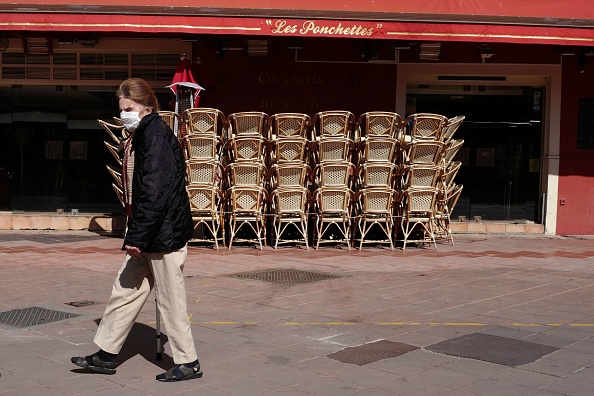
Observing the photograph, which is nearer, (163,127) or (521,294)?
(163,127)

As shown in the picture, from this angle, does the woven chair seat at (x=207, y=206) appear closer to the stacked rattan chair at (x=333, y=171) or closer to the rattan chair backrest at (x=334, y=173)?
the stacked rattan chair at (x=333, y=171)

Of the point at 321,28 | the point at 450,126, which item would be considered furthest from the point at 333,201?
the point at 321,28

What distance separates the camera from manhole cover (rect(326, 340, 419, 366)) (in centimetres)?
572

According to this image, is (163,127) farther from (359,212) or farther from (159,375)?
(359,212)

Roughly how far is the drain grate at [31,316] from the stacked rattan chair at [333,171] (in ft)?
16.2

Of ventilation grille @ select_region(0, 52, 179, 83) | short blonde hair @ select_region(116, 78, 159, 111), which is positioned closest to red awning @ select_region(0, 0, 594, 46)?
ventilation grille @ select_region(0, 52, 179, 83)

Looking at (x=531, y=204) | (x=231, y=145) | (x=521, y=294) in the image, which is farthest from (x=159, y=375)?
(x=531, y=204)

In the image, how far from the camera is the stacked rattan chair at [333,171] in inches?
450

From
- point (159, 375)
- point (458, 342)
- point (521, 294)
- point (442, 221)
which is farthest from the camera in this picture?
point (442, 221)

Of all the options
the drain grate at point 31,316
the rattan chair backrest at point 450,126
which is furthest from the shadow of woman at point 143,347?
the rattan chair backrest at point 450,126

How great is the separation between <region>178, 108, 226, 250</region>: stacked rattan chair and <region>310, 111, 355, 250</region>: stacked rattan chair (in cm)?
135

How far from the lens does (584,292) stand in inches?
335

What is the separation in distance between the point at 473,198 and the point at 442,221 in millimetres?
1756

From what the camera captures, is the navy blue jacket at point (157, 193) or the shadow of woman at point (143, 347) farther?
the shadow of woman at point (143, 347)
